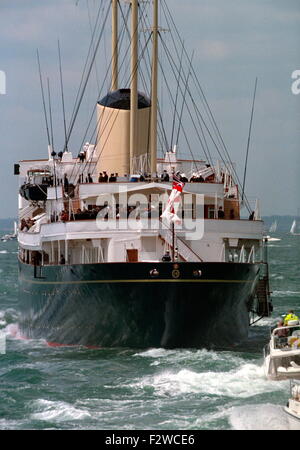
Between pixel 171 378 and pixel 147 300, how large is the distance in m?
4.42

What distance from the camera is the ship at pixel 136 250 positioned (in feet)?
131

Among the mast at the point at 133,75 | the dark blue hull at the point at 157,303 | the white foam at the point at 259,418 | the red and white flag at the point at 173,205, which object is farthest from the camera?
the mast at the point at 133,75

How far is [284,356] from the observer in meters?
34.1

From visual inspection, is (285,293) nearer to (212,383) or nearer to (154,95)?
(154,95)

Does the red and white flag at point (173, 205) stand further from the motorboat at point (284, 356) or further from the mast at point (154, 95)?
the motorboat at point (284, 356)

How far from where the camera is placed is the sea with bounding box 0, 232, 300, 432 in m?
30.7

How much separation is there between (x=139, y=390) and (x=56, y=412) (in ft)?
11.7

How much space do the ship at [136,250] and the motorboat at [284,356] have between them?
16.4ft

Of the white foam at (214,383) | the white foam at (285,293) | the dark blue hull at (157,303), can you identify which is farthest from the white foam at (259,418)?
the white foam at (285,293)

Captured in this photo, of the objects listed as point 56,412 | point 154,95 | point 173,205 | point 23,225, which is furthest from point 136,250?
point 23,225

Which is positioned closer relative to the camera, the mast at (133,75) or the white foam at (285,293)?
the mast at (133,75)

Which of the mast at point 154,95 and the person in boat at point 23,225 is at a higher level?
the mast at point 154,95

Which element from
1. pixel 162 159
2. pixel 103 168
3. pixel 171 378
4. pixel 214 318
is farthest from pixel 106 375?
pixel 162 159

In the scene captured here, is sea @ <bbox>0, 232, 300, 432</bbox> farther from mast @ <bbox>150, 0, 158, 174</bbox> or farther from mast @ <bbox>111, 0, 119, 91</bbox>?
mast @ <bbox>111, 0, 119, 91</bbox>
